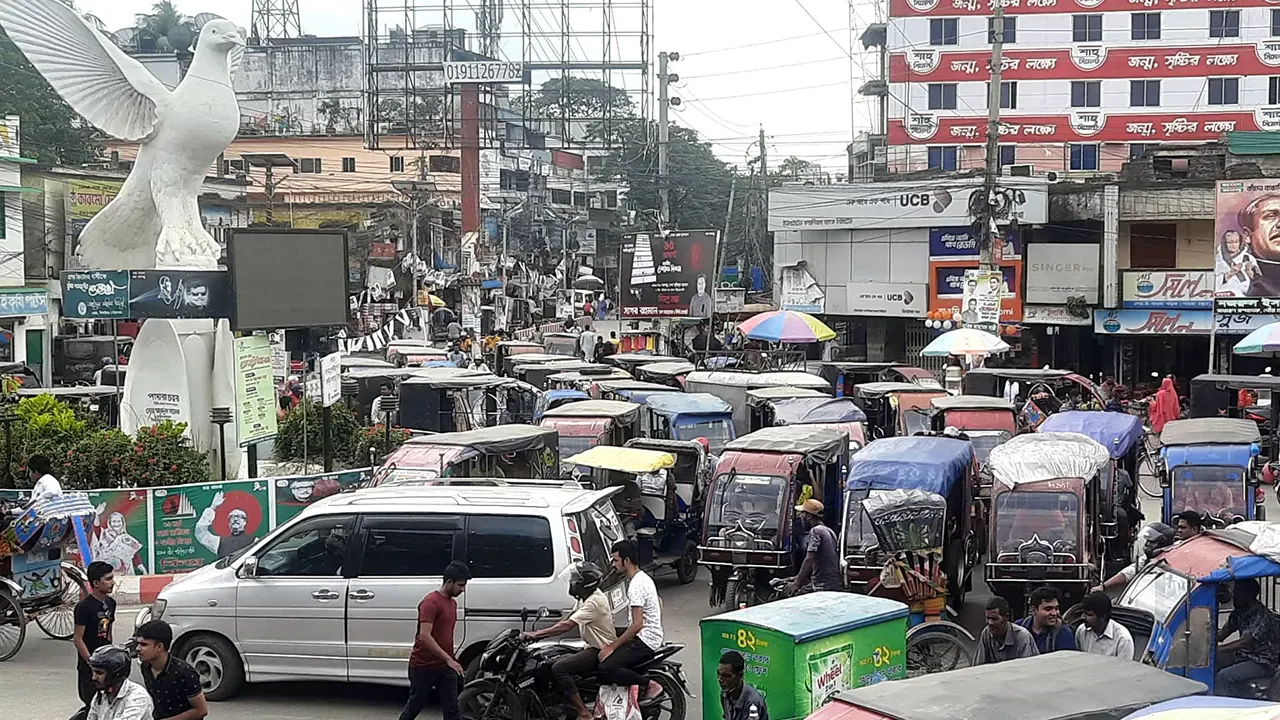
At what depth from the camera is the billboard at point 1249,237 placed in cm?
3098

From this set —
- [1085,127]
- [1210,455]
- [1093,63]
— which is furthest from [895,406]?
[1093,63]

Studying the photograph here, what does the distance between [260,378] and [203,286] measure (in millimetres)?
1529

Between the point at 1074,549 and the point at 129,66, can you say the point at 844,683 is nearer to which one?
the point at 1074,549

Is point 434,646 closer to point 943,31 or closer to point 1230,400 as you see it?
point 1230,400

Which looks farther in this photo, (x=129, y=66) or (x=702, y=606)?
(x=129, y=66)

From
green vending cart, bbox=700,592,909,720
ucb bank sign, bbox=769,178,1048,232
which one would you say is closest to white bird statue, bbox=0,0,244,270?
green vending cart, bbox=700,592,909,720

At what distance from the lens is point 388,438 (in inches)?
782

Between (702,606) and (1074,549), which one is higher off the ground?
(1074,549)

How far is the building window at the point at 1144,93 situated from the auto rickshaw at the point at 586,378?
41203 mm

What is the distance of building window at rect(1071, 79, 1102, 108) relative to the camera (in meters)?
62.0

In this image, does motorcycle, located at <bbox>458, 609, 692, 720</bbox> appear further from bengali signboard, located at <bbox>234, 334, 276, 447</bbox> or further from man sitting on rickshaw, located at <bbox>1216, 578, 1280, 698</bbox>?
bengali signboard, located at <bbox>234, 334, 276, 447</bbox>

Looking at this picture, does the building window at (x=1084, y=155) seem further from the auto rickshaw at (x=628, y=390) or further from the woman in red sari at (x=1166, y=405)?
the auto rickshaw at (x=628, y=390)

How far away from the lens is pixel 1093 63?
61.7 metres

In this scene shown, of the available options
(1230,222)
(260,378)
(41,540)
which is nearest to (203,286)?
(260,378)
